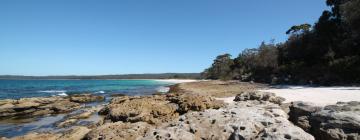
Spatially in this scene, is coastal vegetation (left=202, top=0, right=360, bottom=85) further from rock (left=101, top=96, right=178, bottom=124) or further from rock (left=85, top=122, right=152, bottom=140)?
rock (left=85, top=122, right=152, bottom=140)

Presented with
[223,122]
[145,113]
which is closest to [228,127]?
[223,122]

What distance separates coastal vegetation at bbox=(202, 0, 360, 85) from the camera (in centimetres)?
3272

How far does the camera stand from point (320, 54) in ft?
148

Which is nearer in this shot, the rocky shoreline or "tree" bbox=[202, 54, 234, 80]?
the rocky shoreline

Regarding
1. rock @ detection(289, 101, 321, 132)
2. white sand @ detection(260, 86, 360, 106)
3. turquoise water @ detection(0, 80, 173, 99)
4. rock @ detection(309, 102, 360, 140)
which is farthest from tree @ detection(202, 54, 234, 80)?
rock @ detection(309, 102, 360, 140)

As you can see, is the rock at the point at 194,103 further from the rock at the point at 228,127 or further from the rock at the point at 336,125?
the rock at the point at 336,125

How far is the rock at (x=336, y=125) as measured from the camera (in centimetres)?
652

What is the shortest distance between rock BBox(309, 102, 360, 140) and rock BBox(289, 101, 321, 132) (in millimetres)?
362

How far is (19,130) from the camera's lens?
15.3 m

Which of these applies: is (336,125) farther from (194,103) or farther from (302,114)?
(194,103)

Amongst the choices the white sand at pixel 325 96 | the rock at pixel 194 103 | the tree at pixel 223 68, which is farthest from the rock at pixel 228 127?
the tree at pixel 223 68

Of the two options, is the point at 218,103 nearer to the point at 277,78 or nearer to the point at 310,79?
the point at 310,79

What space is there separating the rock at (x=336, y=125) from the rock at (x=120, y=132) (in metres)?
5.13

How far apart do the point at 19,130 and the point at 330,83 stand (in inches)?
1229
